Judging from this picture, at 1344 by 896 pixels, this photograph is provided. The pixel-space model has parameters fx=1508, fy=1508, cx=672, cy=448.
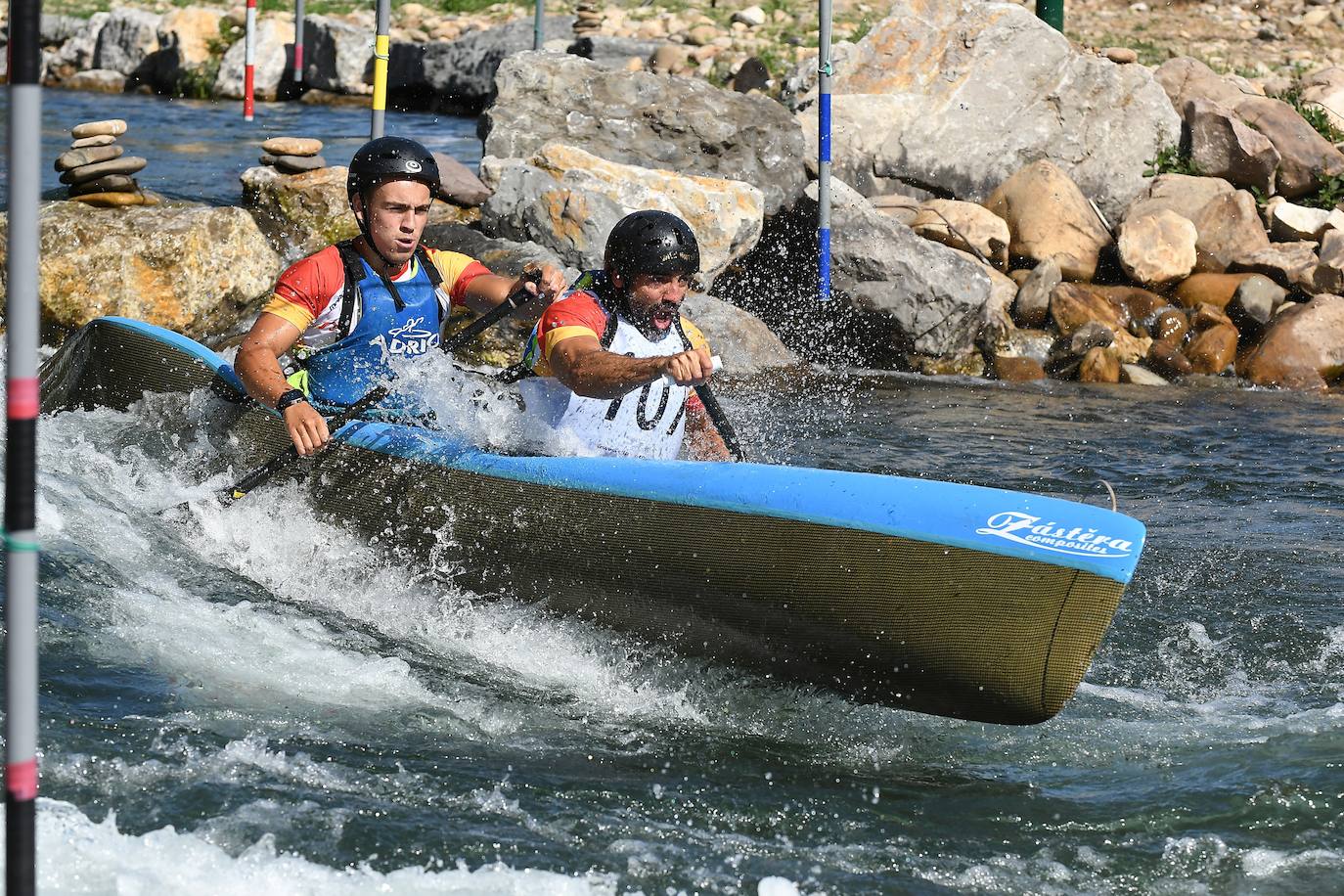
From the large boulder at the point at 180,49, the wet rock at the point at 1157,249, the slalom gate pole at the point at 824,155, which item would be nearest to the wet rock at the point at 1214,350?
the wet rock at the point at 1157,249

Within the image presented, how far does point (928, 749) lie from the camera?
3.98 m

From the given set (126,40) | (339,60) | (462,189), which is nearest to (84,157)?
(462,189)

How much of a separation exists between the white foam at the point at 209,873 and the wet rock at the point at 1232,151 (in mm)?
9656

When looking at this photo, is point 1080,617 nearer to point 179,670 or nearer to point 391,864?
point 391,864

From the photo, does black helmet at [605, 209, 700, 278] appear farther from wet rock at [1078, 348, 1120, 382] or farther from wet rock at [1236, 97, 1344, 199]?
wet rock at [1236, 97, 1344, 199]

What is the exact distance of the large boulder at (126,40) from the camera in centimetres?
1869

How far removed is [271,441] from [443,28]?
612 inches

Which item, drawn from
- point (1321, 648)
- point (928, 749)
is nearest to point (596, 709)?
point (928, 749)

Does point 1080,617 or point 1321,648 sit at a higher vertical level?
point 1080,617

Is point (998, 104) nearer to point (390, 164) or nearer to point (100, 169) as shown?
point (100, 169)

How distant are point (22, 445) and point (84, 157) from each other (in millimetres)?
7617

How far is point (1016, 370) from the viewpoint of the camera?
9.50 m

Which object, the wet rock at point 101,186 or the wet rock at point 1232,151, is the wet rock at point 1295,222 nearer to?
the wet rock at point 1232,151

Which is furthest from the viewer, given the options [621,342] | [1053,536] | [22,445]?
[621,342]
